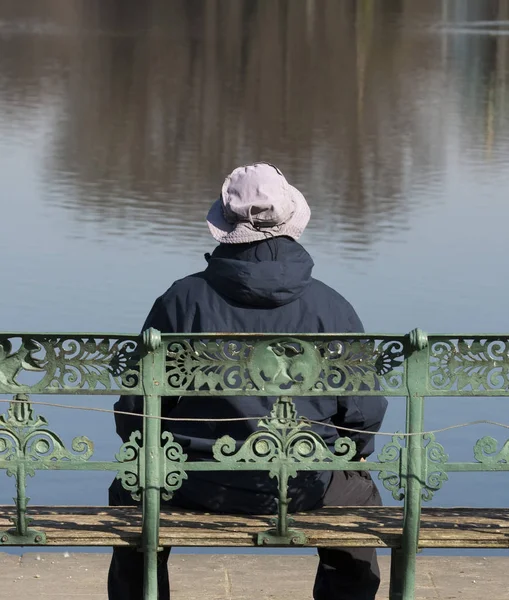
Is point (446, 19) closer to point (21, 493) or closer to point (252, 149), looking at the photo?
point (252, 149)

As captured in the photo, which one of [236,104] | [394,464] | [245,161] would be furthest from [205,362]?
[236,104]

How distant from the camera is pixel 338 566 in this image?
16.7 feet

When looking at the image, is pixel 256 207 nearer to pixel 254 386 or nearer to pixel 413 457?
pixel 254 386

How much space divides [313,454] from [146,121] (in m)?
19.9

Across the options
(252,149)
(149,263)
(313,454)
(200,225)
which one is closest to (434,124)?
(252,149)

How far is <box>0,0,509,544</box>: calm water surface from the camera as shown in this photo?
12445 millimetres

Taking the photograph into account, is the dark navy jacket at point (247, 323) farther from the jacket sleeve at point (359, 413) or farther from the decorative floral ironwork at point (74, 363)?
the decorative floral ironwork at point (74, 363)

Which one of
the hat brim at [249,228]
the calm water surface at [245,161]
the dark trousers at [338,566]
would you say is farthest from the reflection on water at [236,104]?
the hat brim at [249,228]

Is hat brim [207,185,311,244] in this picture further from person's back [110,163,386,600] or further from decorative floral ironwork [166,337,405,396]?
decorative floral ironwork [166,337,405,396]

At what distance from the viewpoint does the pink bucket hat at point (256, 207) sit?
4.81m

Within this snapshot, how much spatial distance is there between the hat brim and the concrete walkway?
174 cm

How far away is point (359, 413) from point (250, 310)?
427mm

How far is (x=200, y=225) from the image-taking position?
16.0m

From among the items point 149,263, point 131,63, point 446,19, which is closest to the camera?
point 149,263
